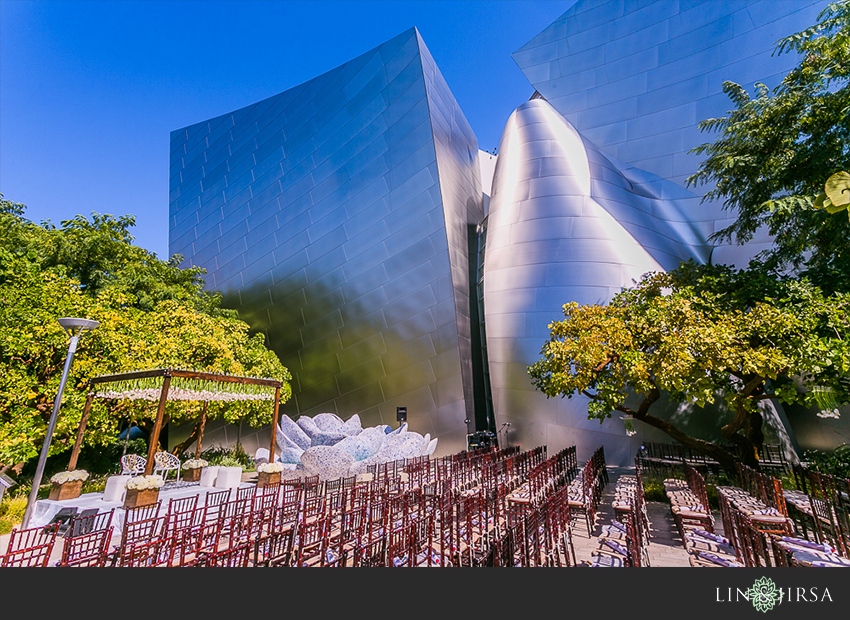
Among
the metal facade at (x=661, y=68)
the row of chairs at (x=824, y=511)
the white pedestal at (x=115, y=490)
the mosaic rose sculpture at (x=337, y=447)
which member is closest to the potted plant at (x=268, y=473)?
the mosaic rose sculpture at (x=337, y=447)

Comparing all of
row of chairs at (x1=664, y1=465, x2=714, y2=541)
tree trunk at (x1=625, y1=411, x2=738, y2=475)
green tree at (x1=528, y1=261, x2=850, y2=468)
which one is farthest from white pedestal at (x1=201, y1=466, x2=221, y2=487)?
tree trunk at (x1=625, y1=411, x2=738, y2=475)

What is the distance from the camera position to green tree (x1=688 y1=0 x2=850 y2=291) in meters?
10.4

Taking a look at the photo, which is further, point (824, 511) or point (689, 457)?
point (689, 457)

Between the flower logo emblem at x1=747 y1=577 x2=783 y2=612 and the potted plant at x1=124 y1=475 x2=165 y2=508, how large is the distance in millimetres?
10332

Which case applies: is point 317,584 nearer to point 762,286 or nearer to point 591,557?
point 591,557

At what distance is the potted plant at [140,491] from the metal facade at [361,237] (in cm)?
1000

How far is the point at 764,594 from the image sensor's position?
3.77 m

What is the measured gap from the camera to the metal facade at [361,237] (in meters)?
17.5

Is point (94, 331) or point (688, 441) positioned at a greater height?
point (94, 331)

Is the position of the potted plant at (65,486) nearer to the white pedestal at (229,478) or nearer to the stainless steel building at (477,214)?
the white pedestal at (229,478)

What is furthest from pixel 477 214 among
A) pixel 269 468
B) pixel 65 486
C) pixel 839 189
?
pixel 65 486

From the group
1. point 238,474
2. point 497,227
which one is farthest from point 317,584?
point 497,227

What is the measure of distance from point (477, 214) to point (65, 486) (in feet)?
62.7

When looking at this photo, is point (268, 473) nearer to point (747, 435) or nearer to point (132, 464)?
point (132, 464)
